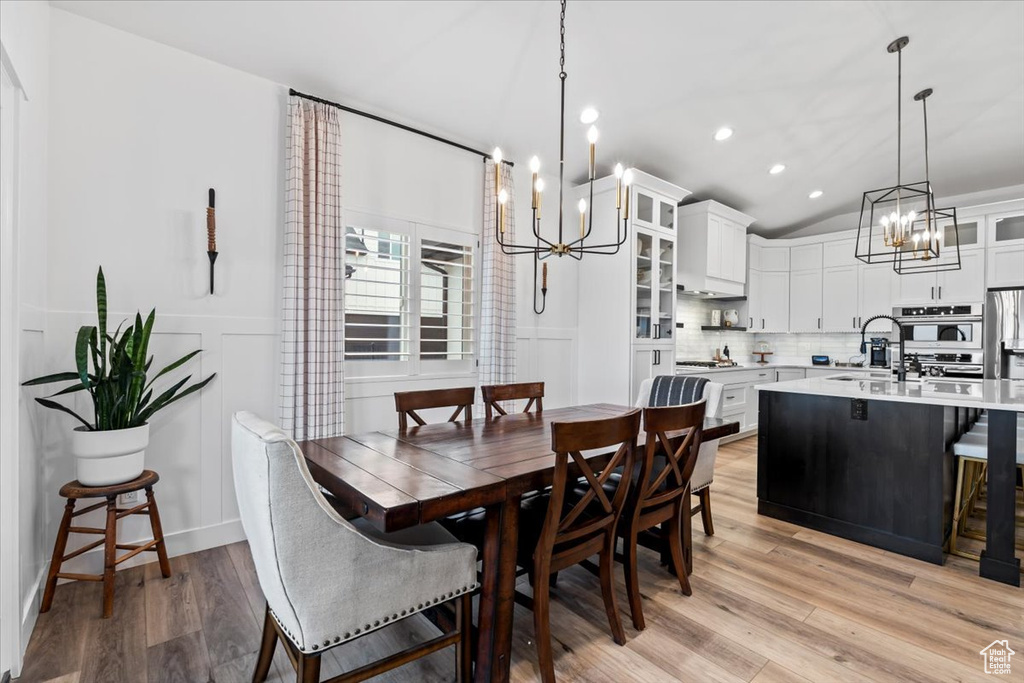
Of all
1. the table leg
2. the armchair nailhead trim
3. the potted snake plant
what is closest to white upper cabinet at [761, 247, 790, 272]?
the table leg

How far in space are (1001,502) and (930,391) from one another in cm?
73

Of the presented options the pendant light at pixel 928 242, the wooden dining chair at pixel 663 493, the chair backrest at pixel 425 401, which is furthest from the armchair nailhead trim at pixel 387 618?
→ the pendant light at pixel 928 242

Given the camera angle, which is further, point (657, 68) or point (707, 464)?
point (657, 68)

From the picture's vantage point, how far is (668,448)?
1.94m

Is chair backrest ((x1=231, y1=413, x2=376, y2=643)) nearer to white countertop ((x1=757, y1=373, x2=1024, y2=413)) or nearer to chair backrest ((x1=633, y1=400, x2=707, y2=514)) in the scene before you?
chair backrest ((x1=633, y1=400, x2=707, y2=514))

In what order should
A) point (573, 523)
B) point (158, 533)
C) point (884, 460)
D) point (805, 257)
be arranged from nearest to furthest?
point (573, 523)
point (158, 533)
point (884, 460)
point (805, 257)

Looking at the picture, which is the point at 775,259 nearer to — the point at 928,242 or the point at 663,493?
the point at 928,242

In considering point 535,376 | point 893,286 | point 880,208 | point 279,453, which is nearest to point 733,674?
point 279,453

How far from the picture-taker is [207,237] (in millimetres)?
2676

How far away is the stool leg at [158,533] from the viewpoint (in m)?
2.26

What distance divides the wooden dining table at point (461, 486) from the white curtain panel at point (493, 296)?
5.97 feet

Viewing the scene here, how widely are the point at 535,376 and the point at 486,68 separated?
99.2 inches

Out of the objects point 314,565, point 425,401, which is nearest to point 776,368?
point 425,401

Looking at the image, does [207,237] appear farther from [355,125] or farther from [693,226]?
[693,226]
